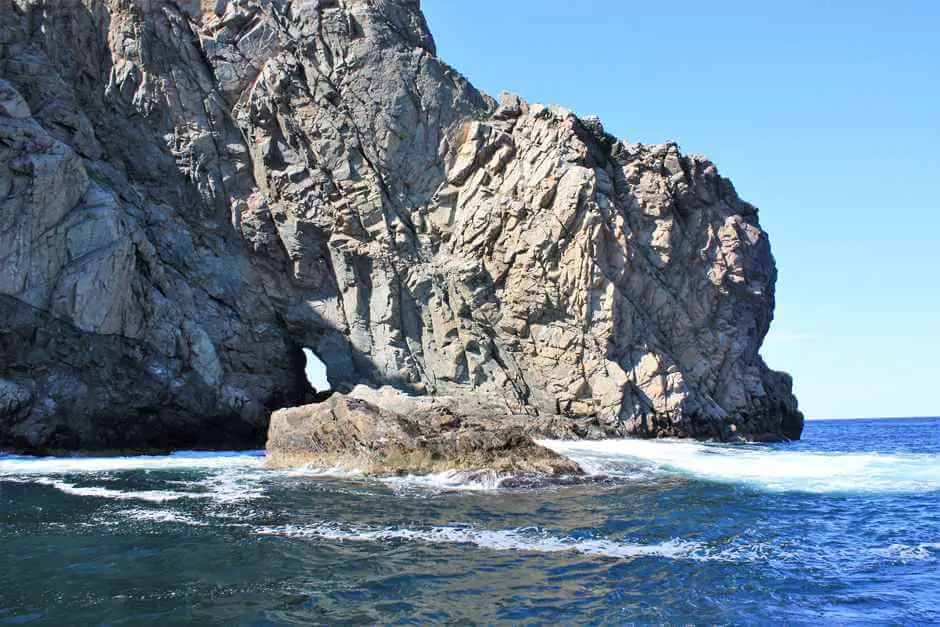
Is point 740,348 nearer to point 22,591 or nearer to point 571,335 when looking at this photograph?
point 571,335

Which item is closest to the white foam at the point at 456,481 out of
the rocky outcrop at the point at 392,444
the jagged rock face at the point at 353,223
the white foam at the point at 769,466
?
the rocky outcrop at the point at 392,444

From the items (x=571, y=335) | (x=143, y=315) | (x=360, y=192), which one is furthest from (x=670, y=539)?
(x=360, y=192)

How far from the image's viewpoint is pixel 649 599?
363 inches

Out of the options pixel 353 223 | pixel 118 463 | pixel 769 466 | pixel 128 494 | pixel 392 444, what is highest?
pixel 353 223

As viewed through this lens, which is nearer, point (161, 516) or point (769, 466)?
point (161, 516)

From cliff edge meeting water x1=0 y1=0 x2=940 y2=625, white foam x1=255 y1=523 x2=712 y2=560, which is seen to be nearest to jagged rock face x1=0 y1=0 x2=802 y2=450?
cliff edge meeting water x1=0 y1=0 x2=940 y2=625

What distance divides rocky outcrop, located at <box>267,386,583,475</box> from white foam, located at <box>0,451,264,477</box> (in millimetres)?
Answer: 1980

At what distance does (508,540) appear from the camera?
1254 cm

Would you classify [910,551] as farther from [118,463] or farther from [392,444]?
[118,463]

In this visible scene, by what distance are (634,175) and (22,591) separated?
1543 inches

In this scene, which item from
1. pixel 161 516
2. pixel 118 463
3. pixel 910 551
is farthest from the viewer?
pixel 118 463

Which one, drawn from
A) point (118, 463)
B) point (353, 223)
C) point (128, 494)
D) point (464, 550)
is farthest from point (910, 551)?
point (353, 223)

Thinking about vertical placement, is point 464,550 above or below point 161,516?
above

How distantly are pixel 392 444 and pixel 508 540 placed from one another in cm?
1092
